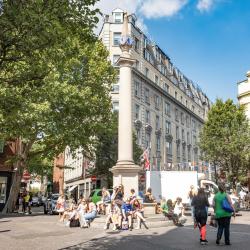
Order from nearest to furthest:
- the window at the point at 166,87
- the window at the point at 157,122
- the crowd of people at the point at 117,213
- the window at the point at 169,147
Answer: the crowd of people at the point at 117,213 → the window at the point at 157,122 → the window at the point at 169,147 → the window at the point at 166,87

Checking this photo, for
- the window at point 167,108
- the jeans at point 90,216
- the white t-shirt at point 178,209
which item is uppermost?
the window at point 167,108

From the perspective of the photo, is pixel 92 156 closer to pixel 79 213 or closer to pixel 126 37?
pixel 126 37

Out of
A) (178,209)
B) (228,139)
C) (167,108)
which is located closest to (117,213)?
(178,209)

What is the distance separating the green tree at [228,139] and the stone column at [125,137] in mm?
16773

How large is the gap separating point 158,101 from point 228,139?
1961cm

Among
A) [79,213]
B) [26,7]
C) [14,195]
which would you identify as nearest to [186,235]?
[79,213]

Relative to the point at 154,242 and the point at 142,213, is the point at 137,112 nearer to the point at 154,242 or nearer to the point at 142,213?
the point at 142,213

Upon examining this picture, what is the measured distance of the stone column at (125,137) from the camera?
18312 mm

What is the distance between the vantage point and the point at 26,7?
315 inches

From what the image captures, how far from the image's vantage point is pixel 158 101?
5231 cm

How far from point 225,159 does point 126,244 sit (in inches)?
1023

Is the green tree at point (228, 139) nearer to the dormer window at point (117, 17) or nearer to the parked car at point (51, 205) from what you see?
the parked car at point (51, 205)

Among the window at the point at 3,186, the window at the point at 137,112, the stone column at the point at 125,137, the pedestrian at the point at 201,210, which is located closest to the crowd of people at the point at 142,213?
the pedestrian at the point at 201,210

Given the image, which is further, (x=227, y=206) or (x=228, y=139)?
(x=228, y=139)
